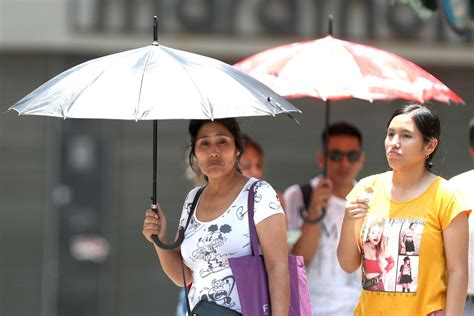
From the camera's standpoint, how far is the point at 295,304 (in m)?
4.08

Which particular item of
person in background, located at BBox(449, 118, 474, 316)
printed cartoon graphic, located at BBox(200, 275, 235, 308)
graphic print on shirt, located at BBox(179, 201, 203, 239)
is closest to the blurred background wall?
person in background, located at BBox(449, 118, 474, 316)

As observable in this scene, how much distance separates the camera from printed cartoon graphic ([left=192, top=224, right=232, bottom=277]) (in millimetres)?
4062

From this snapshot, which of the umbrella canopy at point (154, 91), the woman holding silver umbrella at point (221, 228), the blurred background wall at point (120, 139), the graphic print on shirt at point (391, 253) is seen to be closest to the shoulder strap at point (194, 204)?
the woman holding silver umbrella at point (221, 228)

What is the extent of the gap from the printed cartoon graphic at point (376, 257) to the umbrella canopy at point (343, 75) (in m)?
0.92

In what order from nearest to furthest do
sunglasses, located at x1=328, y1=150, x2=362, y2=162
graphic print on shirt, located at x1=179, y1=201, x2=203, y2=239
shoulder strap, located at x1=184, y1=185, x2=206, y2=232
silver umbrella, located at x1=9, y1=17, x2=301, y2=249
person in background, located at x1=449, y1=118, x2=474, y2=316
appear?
1. silver umbrella, located at x1=9, y1=17, x2=301, y2=249
2. graphic print on shirt, located at x1=179, y1=201, x2=203, y2=239
3. shoulder strap, located at x1=184, y1=185, x2=206, y2=232
4. person in background, located at x1=449, y1=118, x2=474, y2=316
5. sunglasses, located at x1=328, y1=150, x2=362, y2=162

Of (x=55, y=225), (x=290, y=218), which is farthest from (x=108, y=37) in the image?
(x=290, y=218)

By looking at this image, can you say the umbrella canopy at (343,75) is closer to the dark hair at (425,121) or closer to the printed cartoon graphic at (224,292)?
the dark hair at (425,121)

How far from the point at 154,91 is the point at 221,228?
604mm

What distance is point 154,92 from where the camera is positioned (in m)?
3.97

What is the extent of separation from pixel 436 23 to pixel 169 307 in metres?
4.64

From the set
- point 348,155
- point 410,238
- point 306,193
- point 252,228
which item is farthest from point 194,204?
point 348,155

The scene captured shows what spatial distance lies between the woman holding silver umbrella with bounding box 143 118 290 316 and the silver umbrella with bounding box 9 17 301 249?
126 mm

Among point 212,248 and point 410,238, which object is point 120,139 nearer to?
point 212,248

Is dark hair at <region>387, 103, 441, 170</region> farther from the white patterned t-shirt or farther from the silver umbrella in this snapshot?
the white patterned t-shirt
